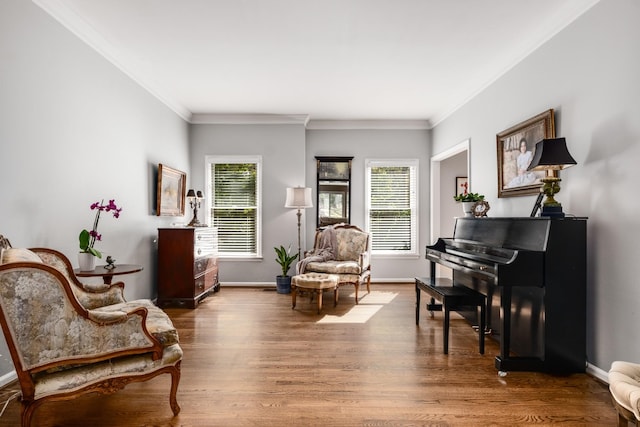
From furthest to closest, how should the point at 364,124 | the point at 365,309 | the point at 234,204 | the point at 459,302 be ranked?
1. the point at 364,124
2. the point at 234,204
3. the point at 365,309
4. the point at 459,302

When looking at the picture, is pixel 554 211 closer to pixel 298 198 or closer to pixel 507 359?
pixel 507 359

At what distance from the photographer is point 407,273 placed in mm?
6277

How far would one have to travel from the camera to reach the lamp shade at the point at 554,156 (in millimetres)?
2654

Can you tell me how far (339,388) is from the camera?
8.06 feet

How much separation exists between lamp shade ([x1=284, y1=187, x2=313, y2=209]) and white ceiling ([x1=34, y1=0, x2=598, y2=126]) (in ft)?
4.23

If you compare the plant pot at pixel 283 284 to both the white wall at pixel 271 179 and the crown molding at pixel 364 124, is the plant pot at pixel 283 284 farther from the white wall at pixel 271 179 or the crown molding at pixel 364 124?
the crown molding at pixel 364 124

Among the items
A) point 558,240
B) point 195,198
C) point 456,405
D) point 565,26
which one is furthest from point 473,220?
point 195,198

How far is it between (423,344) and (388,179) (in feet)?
11.4

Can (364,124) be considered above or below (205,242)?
above

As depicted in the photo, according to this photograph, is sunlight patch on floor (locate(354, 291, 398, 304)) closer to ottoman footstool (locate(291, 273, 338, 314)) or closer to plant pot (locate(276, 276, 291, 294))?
ottoman footstool (locate(291, 273, 338, 314))

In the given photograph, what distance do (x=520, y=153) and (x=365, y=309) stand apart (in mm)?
2421

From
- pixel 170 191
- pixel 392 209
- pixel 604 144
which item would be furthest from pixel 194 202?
pixel 604 144

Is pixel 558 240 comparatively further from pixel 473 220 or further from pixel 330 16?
pixel 330 16

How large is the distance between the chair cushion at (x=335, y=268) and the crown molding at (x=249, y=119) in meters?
2.35
